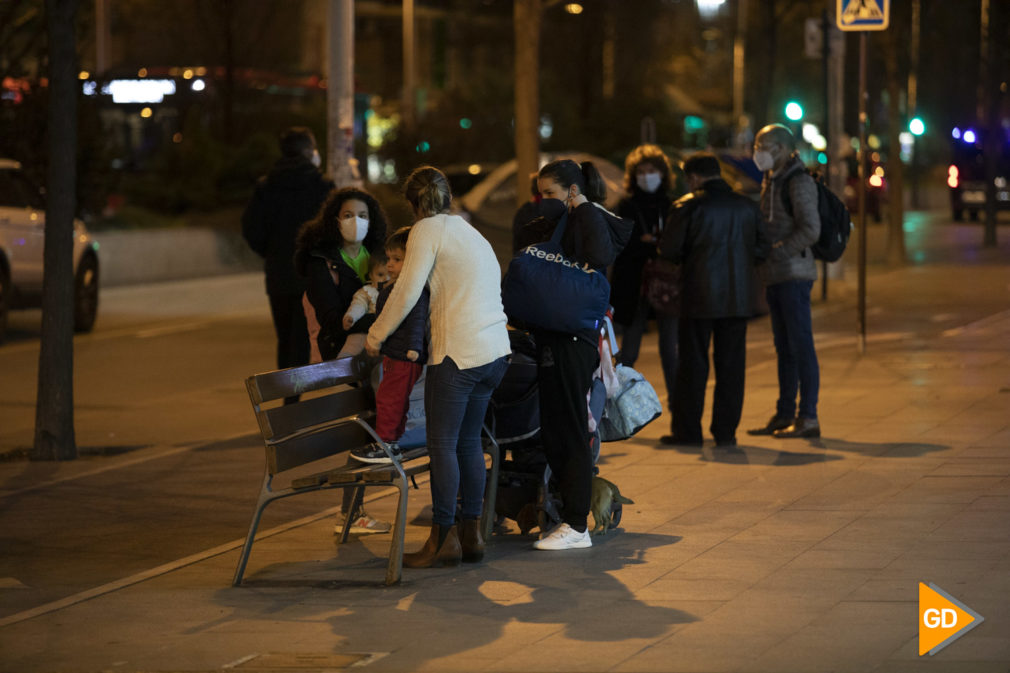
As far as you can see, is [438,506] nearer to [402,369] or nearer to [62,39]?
[402,369]

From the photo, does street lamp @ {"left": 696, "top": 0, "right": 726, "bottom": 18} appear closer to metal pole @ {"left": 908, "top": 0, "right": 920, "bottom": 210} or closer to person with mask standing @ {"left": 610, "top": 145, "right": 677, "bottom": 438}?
metal pole @ {"left": 908, "top": 0, "right": 920, "bottom": 210}

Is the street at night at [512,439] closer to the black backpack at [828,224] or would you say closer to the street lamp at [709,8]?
the black backpack at [828,224]

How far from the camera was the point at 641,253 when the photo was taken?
443 inches

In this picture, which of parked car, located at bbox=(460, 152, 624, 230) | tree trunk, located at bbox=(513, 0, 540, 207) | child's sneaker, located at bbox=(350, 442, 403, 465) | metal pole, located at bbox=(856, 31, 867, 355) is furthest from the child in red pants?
parked car, located at bbox=(460, 152, 624, 230)

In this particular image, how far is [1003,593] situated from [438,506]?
7.66 feet

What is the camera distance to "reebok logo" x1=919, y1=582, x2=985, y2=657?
237 inches

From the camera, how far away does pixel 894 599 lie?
6656mm

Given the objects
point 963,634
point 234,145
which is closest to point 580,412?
point 963,634

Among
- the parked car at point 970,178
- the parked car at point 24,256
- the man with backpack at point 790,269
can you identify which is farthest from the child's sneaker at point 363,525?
the parked car at point 970,178

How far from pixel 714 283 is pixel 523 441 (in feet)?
8.05

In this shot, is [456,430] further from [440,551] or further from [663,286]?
[663,286]

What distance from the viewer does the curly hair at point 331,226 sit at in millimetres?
8703

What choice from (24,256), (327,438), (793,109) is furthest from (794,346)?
(793,109)

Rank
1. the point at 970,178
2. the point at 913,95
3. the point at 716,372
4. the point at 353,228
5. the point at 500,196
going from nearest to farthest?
the point at 353,228, the point at 716,372, the point at 500,196, the point at 970,178, the point at 913,95
